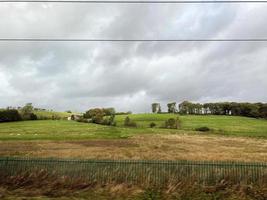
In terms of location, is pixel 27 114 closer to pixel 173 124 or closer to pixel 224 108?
pixel 173 124

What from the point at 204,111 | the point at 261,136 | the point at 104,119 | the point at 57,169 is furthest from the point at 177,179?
the point at 204,111

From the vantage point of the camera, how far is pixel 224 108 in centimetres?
16438

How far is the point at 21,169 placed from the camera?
26031mm

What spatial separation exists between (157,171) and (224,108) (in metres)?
143

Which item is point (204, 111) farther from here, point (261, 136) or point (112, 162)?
point (112, 162)

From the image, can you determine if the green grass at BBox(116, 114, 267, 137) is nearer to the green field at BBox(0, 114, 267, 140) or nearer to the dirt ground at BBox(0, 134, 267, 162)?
the green field at BBox(0, 114, 267, 140)

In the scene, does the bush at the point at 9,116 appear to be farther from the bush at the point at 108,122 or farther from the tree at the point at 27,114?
the bush at the point at 108,122

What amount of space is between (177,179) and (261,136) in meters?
71.7

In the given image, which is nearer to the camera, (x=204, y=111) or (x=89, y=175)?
(x=89, y=175)

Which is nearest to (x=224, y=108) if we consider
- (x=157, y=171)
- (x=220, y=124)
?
(x=220, y=124)

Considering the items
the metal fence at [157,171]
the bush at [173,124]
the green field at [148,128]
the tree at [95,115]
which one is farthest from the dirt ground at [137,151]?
the tree at [95,115]

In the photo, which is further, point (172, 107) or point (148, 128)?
point (172, 107)

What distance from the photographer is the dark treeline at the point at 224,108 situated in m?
153

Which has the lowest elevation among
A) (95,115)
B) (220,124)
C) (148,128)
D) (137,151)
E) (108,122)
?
(137,151)
